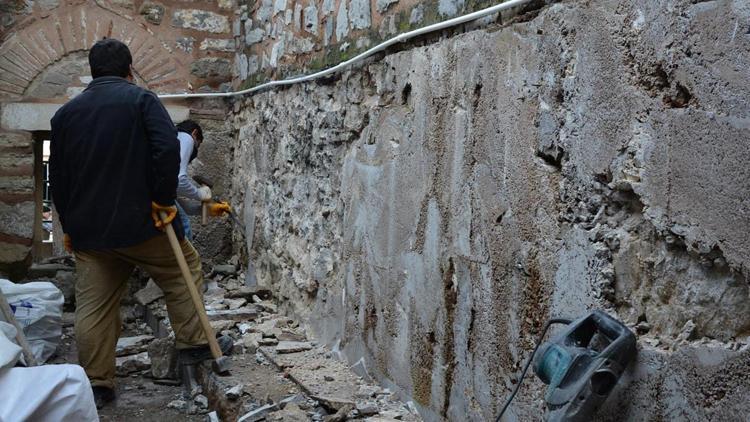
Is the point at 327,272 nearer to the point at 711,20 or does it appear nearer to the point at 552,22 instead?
the point at 552,22

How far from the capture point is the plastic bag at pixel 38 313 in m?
4.30

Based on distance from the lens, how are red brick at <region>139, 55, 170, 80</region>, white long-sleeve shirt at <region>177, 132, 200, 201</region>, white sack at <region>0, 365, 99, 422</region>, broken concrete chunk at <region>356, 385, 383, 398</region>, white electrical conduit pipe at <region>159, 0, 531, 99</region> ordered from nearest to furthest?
white sack at <region>0, 365, 99, 422</region> < white electrical conduit pipe at <region>159, 0, 531, 99</region> < broken concrete chunk at <region>356, 385, 383, 398</region> < white long-sleeve shirt at <region>177, 132, 200, 201</region> < red brick at <region>139, 55, 170, 80</region>

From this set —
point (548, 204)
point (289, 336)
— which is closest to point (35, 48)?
point (289, 336)

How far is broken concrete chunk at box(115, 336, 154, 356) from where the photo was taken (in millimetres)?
4645

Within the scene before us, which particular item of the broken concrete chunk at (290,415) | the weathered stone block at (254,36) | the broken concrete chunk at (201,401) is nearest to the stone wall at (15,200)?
the weathered stone block at (254,36)

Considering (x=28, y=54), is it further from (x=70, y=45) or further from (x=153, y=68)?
(x=153, y=68)

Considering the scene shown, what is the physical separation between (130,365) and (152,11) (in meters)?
2.79

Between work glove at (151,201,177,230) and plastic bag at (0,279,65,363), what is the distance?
44.0 inches

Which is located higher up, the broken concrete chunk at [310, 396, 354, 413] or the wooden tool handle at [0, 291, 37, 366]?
the wooden tool handle at [0, 291, 37, 366]

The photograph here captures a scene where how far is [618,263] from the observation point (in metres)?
2.01

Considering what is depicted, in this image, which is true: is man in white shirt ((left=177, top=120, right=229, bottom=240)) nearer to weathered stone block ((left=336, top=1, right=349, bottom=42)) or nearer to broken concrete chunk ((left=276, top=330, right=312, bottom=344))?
broken concrete chunk ((left=276, top=330, right=312, bottom=344))

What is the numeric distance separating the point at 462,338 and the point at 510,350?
1.05 feet

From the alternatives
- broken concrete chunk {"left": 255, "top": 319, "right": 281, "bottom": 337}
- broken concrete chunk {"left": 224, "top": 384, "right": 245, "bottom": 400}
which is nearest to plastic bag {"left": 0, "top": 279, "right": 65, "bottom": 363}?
broken concrete chunk {"left": 255, "top": 319, "right": 281, "bottom": 337}

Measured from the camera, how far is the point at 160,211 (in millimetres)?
3699
